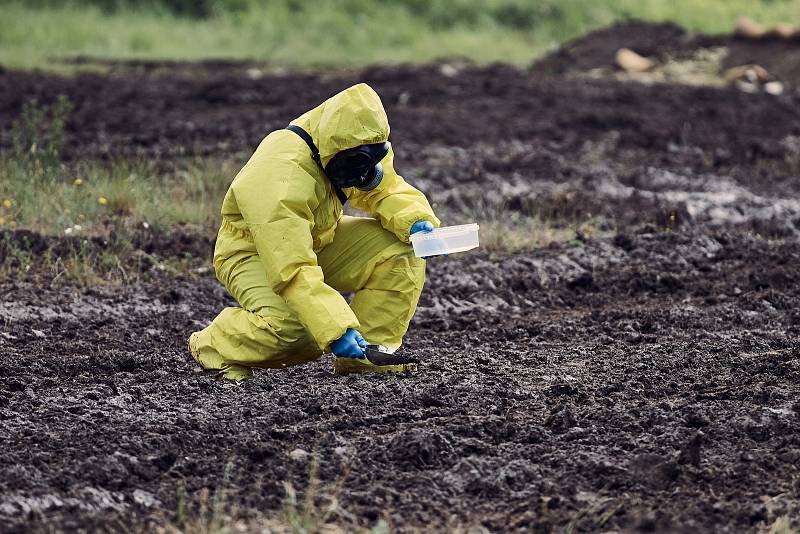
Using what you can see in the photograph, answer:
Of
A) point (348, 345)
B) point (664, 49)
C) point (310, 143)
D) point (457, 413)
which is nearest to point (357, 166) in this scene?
point (310, 143)

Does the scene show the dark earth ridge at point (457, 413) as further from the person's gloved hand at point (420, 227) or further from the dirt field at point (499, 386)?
the person's gloved hand at point (420, 227)

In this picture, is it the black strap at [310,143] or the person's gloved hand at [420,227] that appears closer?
the black strap at [310,143]

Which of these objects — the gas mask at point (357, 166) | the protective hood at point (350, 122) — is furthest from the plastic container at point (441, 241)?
the protective hood at point (350, 122)

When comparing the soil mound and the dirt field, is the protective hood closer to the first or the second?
the dirt field

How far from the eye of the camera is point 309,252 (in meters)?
4.75

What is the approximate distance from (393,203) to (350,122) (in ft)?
1.90

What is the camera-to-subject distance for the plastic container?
16.5ft

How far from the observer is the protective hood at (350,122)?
4766 mm

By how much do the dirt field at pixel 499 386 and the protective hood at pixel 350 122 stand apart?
1.02 metres

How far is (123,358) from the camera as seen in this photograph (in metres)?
5.47

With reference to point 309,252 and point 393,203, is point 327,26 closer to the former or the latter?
point 393,203

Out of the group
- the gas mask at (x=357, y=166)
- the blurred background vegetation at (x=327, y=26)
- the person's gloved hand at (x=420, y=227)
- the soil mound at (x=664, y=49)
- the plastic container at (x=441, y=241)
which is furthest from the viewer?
the blurred background vegetation at (x=327, y=26)

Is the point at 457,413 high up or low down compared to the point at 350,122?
down

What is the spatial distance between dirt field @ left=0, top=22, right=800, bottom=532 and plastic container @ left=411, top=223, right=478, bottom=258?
571 mm
